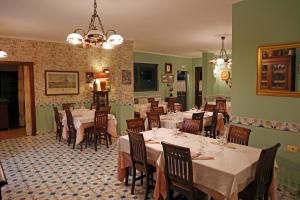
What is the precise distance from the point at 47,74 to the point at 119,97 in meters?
2.35

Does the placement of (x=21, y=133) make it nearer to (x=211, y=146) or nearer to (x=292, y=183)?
(x=211, y=146)

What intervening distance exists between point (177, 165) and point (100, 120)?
334 centimetres

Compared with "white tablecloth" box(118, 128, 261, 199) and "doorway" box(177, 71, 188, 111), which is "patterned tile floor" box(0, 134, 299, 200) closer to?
"white tablecloth" box(118, 128, 261, 199)

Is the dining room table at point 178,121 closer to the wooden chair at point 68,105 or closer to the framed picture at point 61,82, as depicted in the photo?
the wooden chair at point 68,105

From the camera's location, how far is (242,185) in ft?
7.50

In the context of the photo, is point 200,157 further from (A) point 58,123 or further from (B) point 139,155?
(A) point 58,123

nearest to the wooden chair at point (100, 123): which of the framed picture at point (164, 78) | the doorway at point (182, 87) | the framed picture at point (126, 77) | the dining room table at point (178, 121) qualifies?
the dining room table at point (178, 121)

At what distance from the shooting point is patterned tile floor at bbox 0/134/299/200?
3.28 metres

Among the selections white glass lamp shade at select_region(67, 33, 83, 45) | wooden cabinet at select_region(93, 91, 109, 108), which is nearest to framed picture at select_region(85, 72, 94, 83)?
wooden cabinet at select_region(93, 91, 109, 108)

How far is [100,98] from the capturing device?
805 cm

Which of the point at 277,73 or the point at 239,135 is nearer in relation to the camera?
the point at 239,135

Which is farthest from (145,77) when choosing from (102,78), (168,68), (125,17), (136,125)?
(136,125)

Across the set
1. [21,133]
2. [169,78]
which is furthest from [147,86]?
[21,133]

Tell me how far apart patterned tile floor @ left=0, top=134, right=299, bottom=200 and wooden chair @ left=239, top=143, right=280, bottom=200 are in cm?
90
